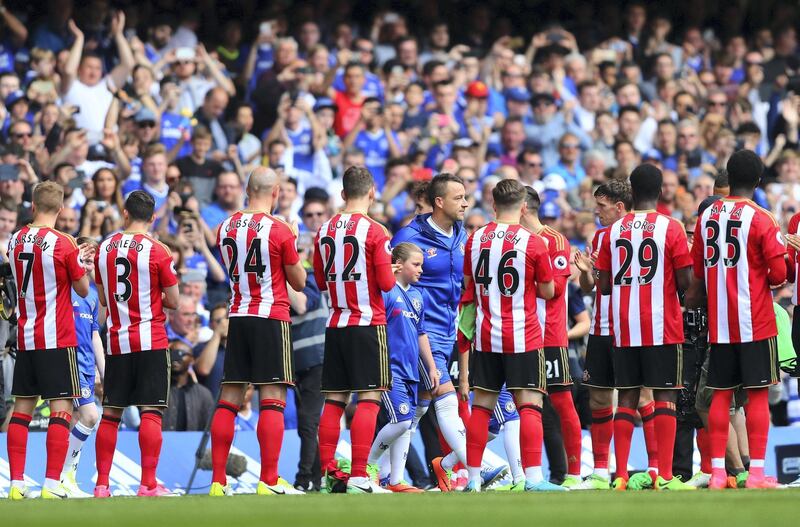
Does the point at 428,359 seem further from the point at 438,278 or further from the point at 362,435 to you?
the point at 362,435

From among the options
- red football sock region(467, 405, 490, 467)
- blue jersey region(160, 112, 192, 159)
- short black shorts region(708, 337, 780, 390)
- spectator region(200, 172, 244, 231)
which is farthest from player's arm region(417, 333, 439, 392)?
blue jersey region(160, 112, 192, 159)

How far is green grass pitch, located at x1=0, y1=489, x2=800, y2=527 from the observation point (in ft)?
27.4

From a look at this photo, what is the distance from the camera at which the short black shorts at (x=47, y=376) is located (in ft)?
39.0

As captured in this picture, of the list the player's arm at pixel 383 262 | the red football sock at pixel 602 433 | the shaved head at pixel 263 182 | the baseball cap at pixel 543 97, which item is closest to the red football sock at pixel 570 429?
the red football sock at pixel 602 433

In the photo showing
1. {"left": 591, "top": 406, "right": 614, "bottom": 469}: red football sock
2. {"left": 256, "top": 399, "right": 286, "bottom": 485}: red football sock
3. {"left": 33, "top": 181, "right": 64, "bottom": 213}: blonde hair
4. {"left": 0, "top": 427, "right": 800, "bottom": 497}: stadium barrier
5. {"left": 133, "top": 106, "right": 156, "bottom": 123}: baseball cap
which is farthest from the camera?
{"left": 133, "top": 106, "right": 156, "bottom": 123}: baseball cap

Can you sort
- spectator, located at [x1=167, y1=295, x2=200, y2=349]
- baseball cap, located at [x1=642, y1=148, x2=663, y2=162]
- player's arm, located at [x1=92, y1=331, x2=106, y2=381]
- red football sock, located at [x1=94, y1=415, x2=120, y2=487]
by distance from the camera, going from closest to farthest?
1. red football sock, located at [x1=94, y1=415, x2=120, y2=487]
2. player's arm, located at [x1=92, y1=331, x2=106, y2=381]
3. spectator, located at [x1=167, y1=295, x2=200, y2=349]
4. baseball cap, located at [x1=642, y1=148, x2=663, y2=162]

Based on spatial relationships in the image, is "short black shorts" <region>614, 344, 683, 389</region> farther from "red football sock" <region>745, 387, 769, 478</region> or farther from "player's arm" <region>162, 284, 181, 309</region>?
"player's arm" <region>162, 284, 181, 309</region>

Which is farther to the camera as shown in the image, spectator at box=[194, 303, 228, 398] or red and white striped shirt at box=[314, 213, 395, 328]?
spectator at box=[194, 303, 228, 398]

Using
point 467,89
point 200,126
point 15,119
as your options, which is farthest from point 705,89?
point 15,119

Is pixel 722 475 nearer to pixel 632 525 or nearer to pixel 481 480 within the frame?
pixel 481 480

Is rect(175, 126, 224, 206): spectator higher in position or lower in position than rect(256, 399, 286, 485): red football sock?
higher

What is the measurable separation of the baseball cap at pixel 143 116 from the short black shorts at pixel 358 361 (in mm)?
8083

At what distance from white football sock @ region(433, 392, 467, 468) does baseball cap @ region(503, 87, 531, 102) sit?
10.5m

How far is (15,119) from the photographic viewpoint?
59.5ft
